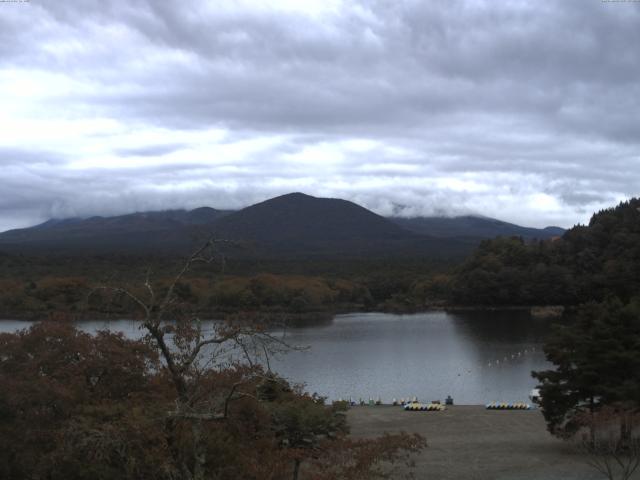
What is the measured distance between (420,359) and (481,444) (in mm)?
17735

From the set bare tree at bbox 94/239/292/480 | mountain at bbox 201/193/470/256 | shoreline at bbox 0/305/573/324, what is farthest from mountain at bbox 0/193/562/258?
bare tree at bbox 94/239/292/480

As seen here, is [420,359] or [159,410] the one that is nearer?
[159,410]

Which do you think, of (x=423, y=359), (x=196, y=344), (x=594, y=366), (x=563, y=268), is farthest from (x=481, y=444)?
(x=563, y=268)

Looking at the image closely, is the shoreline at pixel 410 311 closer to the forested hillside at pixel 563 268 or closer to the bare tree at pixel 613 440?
the forested hillside at pixel 563 268

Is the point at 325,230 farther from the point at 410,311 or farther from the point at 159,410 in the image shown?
the point at 159,410

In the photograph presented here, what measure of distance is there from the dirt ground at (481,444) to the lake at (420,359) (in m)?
3.41

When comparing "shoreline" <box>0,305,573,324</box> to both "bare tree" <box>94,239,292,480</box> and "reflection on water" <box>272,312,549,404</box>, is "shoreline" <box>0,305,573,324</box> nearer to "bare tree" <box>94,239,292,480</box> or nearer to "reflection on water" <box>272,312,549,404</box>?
"reflection on water" <box>272,312,549,404</box>

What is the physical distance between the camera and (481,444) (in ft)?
54.8

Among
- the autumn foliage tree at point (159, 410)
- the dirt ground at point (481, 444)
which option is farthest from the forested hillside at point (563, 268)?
the autumn foliage tree at point (159, 410)

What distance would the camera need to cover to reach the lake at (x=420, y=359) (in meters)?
27.1

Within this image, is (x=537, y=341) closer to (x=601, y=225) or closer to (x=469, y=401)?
Answer: (x=469, y=401)

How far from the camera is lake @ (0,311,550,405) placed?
2711cm

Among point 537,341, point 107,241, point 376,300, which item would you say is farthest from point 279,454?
point 107,241

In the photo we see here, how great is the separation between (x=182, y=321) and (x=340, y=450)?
7.33 feet
